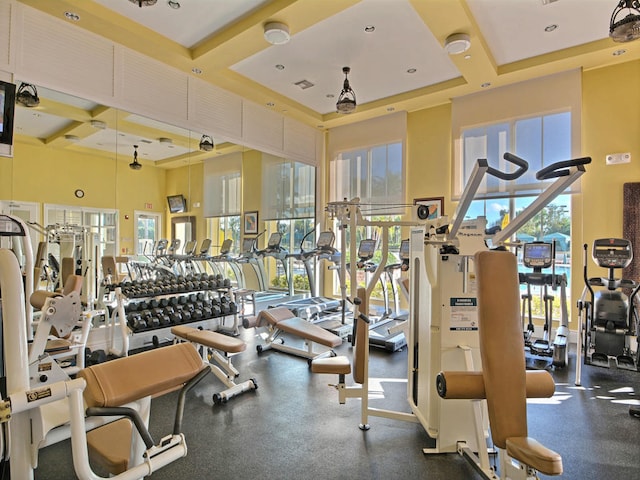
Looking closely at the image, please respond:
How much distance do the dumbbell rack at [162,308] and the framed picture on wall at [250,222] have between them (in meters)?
1.43

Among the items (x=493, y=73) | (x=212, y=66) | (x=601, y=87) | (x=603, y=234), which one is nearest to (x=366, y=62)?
(x=493, y=73)

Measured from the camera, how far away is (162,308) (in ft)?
13.9

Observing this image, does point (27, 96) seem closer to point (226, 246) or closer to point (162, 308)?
point (162, 308)

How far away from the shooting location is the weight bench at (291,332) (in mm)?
3896

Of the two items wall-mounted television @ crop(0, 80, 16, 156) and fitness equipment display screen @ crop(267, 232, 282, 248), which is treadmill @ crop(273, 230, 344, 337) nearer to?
fitness equipment display screen @ crop(267, 232, 282, 248)

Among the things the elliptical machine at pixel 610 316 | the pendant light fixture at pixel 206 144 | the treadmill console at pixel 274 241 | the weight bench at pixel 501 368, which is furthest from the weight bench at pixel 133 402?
the treadmill console at pixel 274 241

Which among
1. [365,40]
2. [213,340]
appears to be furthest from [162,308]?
[365,40]

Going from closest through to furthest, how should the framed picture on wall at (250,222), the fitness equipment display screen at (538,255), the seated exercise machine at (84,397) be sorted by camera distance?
the seated exercise machine at (84,397), the fitness equipment display screen at (538,255), the framed picture on wall at (250,222)

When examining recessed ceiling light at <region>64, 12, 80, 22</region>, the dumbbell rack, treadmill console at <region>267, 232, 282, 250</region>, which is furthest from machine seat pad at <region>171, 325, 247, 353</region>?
recessed ceiling light at <region>64, 12, 80, 22</region>

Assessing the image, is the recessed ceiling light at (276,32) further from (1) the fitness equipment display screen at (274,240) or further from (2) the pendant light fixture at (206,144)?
(1) the fitness equipment display screen at (274,240)

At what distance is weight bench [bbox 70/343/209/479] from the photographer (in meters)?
1.19

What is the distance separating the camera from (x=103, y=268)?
181 inches

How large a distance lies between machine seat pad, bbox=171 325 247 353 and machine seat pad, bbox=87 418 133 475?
1.25 meters

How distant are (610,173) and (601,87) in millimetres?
1253
